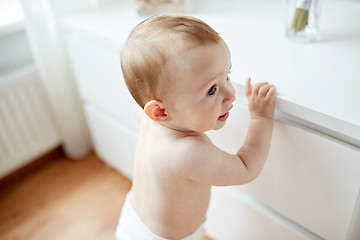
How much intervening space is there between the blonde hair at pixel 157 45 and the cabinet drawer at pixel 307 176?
24 centimetres

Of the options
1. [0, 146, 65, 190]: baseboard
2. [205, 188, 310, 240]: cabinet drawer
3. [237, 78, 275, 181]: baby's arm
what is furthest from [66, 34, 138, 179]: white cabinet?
[237, 78, 275, 181]: baby's arm

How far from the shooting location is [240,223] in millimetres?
1052

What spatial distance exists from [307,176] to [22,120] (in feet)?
3.67

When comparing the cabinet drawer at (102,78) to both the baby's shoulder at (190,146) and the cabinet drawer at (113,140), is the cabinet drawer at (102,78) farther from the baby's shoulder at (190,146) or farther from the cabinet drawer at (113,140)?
the baby's shoulder at (190,146)

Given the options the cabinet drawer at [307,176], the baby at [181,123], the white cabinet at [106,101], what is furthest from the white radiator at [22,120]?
the cabinet drawer at [307,176]

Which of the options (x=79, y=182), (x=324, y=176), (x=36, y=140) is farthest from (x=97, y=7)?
(x=324, y=176)

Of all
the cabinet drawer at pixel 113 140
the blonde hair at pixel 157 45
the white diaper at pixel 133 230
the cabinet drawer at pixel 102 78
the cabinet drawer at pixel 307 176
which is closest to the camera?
the blonde hair at pixel 157 45

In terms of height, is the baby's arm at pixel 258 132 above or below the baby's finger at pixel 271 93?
below

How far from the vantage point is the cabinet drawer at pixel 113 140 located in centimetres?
133

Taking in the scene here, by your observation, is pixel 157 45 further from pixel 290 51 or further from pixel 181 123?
pixel 290 51

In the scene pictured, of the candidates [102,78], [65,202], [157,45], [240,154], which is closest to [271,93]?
[240,154]

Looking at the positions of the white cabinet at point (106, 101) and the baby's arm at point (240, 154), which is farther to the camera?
the white cabinet at point (106, 101)

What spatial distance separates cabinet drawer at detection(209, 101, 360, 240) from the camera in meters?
0.72

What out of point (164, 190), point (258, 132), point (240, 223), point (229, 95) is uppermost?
point (229, 95)
